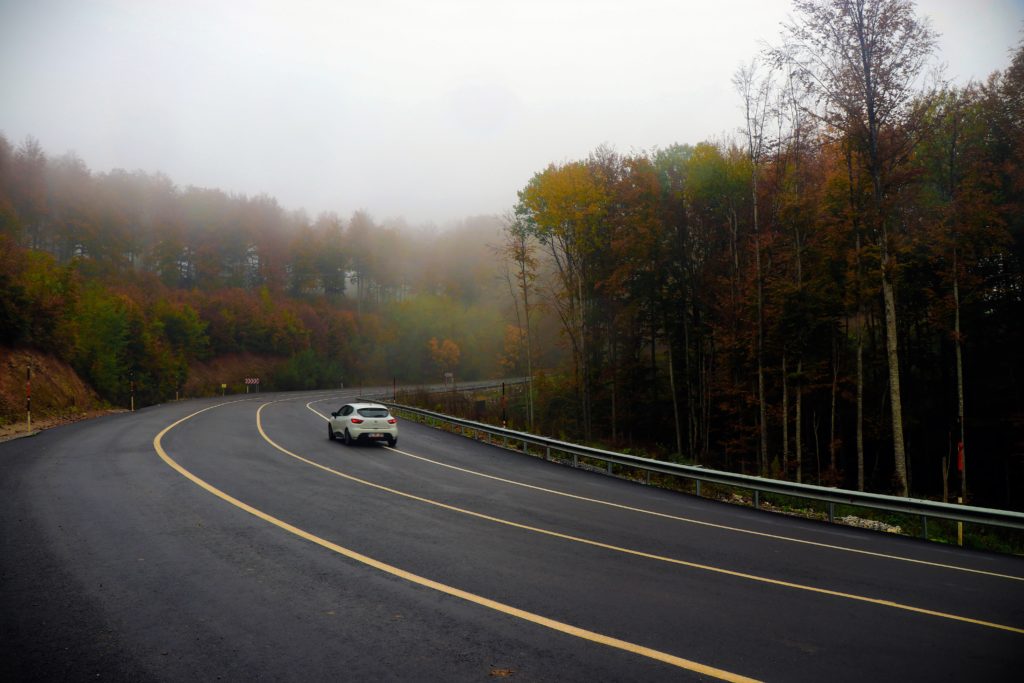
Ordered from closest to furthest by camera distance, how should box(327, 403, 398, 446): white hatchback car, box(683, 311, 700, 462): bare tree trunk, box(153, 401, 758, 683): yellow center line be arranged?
box(153, 401, 758, 683): yellow center line
box(327, 403, 398, 446): white hatchback car
box(683, 311, 700, 462): bare tree trunk

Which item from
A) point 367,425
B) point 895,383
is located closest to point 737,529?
point 895,383

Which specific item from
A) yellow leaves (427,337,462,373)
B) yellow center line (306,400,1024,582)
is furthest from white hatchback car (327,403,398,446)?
yellow leaves (427,337,462,373)

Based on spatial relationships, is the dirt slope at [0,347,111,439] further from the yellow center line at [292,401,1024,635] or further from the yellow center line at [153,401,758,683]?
the yellow center line at [292,401,1024,635]

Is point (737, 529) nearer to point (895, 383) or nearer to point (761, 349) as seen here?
point (895, 383)

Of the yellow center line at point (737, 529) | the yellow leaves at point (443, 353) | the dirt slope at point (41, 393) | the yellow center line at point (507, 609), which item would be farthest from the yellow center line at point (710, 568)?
the yellow leaves at point (443, 353)

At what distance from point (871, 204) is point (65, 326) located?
133 ft

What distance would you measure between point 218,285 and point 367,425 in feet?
224

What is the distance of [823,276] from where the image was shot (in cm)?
2619

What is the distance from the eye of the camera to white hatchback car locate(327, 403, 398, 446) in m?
19.6

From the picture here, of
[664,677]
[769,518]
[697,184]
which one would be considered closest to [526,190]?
[697,184]

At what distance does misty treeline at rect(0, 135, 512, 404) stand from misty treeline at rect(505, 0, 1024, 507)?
10.9m

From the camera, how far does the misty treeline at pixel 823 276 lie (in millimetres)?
17641

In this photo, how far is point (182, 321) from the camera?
5900 cm

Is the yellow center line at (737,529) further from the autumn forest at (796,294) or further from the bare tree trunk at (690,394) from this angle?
the bare tree trunk at (690,394)
